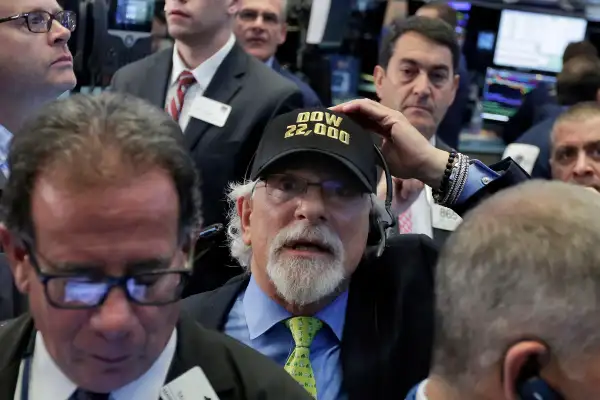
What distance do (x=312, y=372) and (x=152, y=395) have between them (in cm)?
74

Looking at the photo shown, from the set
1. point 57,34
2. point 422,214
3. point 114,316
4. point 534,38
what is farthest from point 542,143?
point 534,38

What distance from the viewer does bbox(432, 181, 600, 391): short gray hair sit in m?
1.00

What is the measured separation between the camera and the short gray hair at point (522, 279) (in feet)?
3.27

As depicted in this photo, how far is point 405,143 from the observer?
6.91 feet

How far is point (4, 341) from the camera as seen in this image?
1.26 meters

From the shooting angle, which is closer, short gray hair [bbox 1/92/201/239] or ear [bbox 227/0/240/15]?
short gray hair [bbox 1/92/201/239]

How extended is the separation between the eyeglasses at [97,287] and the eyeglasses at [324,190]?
2.92ft

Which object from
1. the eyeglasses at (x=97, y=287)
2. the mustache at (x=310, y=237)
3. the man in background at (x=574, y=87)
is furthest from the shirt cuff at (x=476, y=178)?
the man in background at (x=574, y=87)

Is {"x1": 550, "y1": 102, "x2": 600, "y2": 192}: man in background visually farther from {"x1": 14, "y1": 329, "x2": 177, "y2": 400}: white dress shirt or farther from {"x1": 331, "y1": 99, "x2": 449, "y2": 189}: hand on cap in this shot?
A: {"x1": 14, "y1": 329, "x2": 177, "y2": 400}: white dress shirt

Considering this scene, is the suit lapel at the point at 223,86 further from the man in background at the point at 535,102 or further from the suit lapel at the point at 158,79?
the man in background at the point at 535,102

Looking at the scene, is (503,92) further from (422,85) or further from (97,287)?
(97,287)

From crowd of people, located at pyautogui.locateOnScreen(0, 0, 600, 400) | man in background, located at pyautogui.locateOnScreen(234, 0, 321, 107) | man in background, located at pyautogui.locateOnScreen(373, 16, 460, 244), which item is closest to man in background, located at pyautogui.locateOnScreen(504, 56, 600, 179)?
crowd of people, located at pyautogui.locateOnScreen(0, 0, 600, 400)

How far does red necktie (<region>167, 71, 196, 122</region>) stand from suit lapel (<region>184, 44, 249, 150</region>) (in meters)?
0.11

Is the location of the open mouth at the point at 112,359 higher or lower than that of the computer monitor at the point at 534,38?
lower
